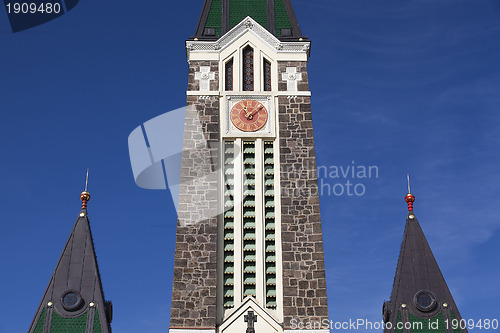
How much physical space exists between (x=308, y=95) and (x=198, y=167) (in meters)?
5.78

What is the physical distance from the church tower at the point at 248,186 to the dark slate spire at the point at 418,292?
3607 mm

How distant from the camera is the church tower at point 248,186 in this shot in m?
31.1

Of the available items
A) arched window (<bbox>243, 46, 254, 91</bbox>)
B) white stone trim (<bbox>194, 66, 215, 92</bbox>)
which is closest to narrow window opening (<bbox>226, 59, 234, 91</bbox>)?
arched window (<bbox>243, 46, 254, 91</bbox>)

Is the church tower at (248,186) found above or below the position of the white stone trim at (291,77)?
below

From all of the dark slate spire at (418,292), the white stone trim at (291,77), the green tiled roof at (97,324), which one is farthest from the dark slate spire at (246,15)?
the green tiled roof at (97,324)

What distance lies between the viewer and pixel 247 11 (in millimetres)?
38312

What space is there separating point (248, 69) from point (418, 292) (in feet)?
39.3

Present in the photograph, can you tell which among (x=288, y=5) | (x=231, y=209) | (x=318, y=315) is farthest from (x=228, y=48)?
(x=318, y=315)

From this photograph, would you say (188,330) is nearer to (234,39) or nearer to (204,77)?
(204,77)

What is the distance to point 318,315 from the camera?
30.9m

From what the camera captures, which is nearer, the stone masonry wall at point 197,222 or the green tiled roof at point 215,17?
the stone masonry wall at point 197,222

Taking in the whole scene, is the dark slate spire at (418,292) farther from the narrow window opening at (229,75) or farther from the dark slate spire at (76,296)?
the dark slate spire at (76,296)

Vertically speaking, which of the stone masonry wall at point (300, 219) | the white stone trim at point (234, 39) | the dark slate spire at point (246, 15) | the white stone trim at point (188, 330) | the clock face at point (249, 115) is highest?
the dark slate spire at point (246, 15)

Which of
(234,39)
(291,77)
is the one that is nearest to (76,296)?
(291,77)
